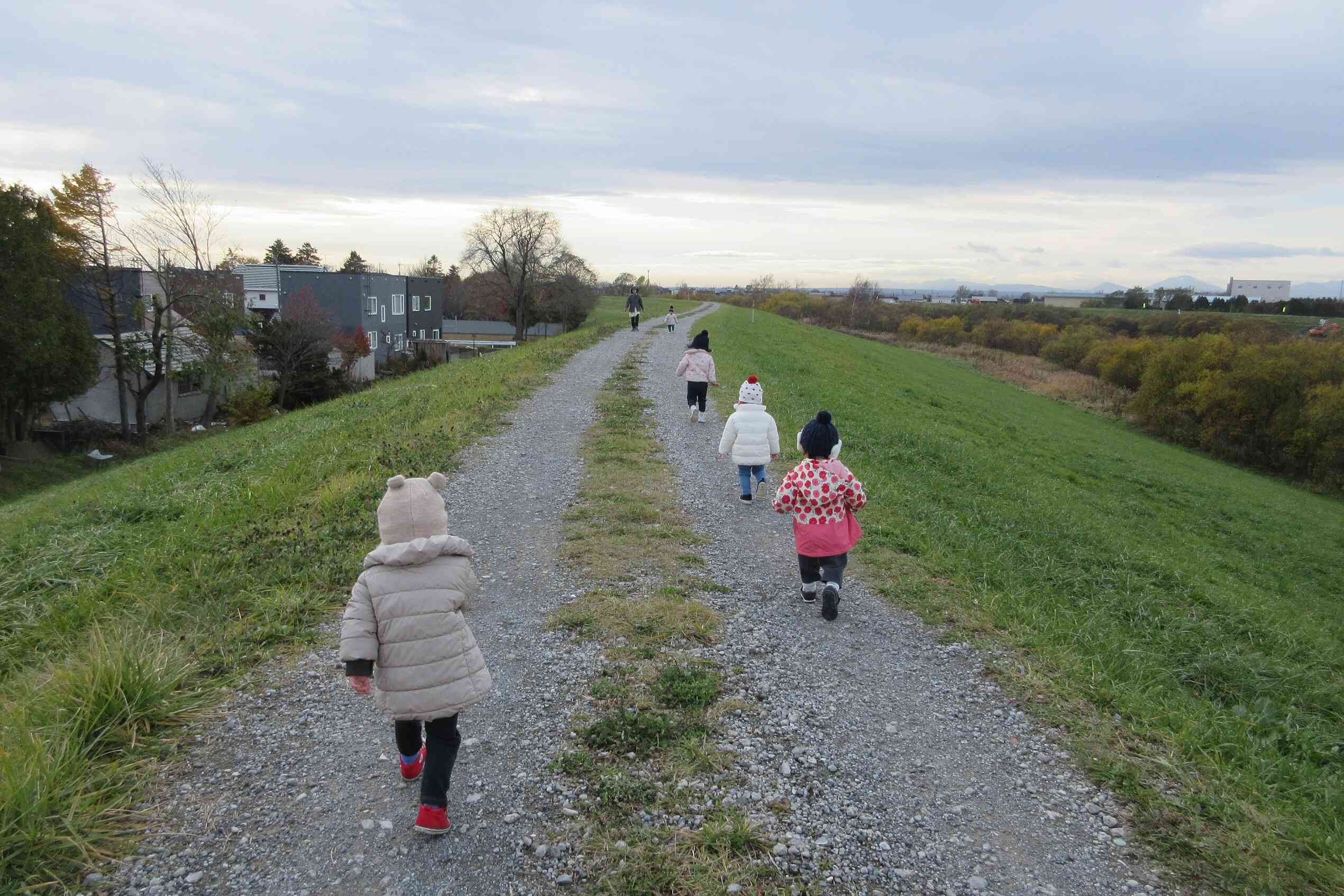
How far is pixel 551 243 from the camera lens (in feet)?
178

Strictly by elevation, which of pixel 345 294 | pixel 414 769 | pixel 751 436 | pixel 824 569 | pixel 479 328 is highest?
pixel 345 294

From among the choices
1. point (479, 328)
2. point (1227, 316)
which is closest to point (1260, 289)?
point (1227, 316)

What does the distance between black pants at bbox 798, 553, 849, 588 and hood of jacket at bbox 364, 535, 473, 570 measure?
138 inches

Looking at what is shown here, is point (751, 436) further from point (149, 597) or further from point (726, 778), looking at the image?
point (149, 597)

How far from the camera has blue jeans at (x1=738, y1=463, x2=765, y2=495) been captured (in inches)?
357

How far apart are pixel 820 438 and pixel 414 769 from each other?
155 inches

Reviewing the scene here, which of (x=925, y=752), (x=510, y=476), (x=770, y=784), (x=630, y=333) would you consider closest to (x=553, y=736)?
(x=770, y=784)

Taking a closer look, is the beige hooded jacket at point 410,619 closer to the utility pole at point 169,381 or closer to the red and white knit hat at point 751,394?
the red and white knit hat at point 751,394

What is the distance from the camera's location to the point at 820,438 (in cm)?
636

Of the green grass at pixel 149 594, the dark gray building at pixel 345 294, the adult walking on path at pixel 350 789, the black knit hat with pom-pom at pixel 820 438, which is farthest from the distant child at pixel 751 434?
the dark gray building at pixel 345 294

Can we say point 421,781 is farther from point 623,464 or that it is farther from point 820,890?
point 623,464

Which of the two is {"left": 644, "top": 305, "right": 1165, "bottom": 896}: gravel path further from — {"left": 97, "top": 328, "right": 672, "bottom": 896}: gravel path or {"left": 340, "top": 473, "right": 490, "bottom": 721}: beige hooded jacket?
{"left": 340, "top": 473, "right": 490, "bottom": 721}: beige hooded jacket

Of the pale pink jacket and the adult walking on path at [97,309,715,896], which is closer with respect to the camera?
the adult walking on path at [97,309,715,896]

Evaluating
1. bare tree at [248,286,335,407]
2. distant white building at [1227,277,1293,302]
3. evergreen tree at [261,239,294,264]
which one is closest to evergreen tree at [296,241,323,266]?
evergreen tree at [261,239,294,264]
